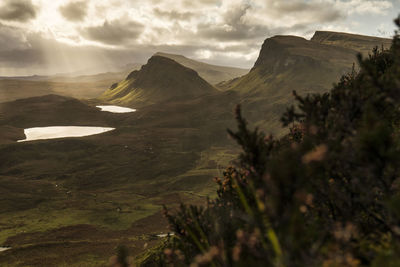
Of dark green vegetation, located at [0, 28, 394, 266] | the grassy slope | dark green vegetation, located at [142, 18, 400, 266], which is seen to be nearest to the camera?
dark green vegetation, located at [142, 18, 400, 266]

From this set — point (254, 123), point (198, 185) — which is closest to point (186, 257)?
point (198, 185)

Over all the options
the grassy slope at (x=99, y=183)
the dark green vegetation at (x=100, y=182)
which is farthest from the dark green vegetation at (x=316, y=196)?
the grassy slope at (x=99, y=183)

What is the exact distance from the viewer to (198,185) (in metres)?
93.9

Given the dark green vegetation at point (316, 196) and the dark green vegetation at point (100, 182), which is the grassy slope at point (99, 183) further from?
the dark green vegetation at point (316, 196)

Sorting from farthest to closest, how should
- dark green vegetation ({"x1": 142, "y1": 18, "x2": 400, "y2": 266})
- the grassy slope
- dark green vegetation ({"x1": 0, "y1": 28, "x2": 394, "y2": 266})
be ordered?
the grassy slope, dark green vegetation ({"x1": 0, "y1": 28, "x2": 394, "y2": 266}), dark green vegetation ({"x1": 142, "y1": 18, "x2": 400, "y2": 266})

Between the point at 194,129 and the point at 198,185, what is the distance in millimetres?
83598

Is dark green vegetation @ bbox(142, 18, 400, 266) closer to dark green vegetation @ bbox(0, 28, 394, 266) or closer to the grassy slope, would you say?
dark green vegetation @ bbox(0, 28, 394, 266)

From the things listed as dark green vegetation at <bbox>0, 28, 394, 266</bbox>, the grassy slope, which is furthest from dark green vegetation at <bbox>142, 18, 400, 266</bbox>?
the grassy slope

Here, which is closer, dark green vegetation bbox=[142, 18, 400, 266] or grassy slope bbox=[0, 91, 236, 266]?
dark green vegetation bbox=[142, 18, 400, 266]

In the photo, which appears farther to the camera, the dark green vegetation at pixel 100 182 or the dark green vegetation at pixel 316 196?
the dark green vegetation at pixel 100 182

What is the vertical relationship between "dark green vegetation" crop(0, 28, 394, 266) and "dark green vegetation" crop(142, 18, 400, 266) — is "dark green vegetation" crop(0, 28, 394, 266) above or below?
below

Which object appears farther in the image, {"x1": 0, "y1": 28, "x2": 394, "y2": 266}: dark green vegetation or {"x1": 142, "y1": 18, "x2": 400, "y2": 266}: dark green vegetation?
{"x1": 0, "y1": 28, "x2": 394, "y2": 266}: dark green vegetation

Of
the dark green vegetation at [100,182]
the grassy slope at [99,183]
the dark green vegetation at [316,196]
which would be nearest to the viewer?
the dark green vegetation at [316,196]

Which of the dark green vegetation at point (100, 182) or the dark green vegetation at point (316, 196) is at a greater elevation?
the dark green vegetation at point (316, 196)
